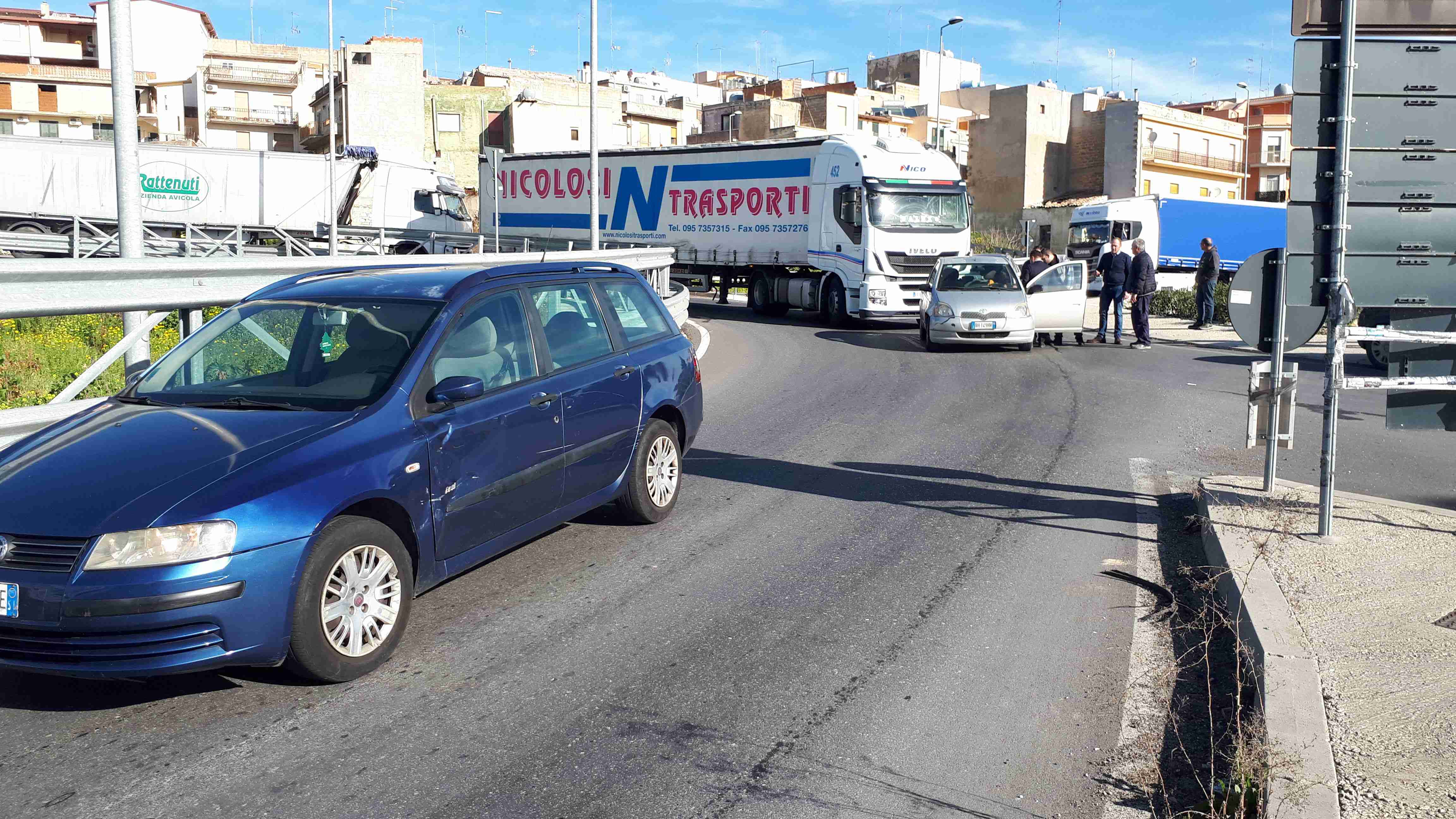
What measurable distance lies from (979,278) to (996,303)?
87 cm

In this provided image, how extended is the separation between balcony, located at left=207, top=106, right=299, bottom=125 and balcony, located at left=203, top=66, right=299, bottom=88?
5.37 feet

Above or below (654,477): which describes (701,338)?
above

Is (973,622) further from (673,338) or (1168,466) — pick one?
(1168,466)

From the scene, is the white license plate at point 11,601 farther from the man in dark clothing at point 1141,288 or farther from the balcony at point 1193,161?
the balcony at point 1193,161

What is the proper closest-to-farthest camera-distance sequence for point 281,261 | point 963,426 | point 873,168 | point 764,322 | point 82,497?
point 82,497 < point 281,261 < point 963,426 < point 873,168 < point 764,322

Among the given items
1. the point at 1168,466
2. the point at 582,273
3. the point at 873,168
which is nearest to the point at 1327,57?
the point at 1168,466

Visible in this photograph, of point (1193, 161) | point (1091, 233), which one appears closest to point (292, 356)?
point (1091, 233)

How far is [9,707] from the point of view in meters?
4.49

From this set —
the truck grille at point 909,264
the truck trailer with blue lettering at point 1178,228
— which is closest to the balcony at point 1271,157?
the truck trailer with blue lettering at point 1178,228

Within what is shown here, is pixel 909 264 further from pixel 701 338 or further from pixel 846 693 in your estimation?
pixel 846 693

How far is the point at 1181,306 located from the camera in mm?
27781

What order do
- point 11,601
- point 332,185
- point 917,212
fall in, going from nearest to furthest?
point 11,601 → point 917,212 → point 332,185

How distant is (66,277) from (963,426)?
7640 millimetres

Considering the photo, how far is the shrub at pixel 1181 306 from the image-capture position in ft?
87.1
